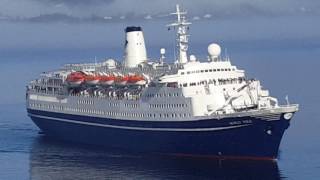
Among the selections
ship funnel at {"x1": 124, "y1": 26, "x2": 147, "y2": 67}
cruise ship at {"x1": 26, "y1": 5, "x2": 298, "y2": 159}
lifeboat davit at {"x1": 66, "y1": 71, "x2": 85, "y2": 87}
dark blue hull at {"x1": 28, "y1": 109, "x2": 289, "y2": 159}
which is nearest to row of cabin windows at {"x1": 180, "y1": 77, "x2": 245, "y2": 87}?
cruise ship at {"x1": 26, "y1": 5, "x2": 298, "y2": 159}

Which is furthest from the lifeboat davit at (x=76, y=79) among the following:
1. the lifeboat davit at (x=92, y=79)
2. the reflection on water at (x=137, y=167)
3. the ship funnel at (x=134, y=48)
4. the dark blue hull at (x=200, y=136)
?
the reflection on water at (x=137, y=167)

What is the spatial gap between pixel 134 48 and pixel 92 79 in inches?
235

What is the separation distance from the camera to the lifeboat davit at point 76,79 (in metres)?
76.7

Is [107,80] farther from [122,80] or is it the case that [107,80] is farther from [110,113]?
[110,113]

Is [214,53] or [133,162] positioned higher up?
[214,53]

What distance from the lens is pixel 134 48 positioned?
7806 cm

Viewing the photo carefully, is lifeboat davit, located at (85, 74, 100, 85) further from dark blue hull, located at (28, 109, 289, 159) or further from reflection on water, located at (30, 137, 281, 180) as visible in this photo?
reflection on water, located at (30, 137, 281, 180)

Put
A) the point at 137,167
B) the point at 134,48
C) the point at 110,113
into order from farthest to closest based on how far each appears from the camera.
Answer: the point at 134,48 < the point at 110,113 < the point at 137,167

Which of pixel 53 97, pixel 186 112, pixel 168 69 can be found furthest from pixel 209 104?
pixel 53 97

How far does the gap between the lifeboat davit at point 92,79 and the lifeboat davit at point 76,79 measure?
64cm

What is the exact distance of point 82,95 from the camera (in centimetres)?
7619

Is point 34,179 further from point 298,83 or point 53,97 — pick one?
point 298,83

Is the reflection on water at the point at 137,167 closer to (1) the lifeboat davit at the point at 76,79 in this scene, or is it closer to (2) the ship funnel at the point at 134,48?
(1) the lifeboat davit at the point at 76,79

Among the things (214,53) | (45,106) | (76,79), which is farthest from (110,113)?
(45,106)
